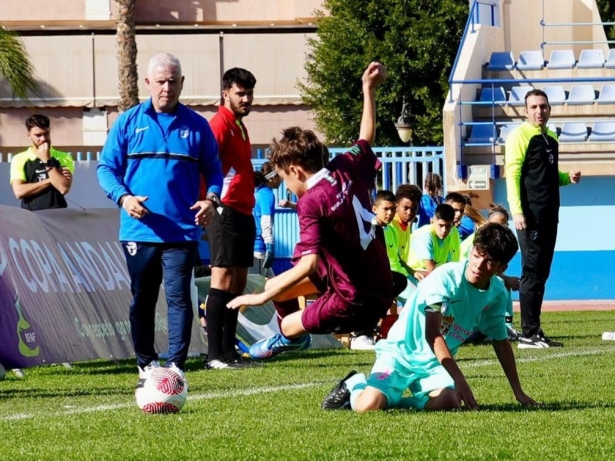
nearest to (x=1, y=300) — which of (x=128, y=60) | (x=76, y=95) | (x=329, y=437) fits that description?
(x=329, y=437)

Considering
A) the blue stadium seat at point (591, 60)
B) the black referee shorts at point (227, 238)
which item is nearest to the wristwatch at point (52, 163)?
the black referee shorts at point (227, 238)

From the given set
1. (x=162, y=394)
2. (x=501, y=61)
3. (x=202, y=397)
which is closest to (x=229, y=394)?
(x=202, y=397)

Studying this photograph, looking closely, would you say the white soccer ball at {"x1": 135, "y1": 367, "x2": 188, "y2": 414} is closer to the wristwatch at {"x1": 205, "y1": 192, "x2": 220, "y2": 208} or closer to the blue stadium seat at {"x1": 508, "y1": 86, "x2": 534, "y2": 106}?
the wristwatch at {"x1": 205, "y1": 192, "x2": 220, "y2": 208}

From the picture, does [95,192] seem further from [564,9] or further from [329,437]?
[564,9]

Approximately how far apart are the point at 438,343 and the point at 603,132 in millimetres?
18312

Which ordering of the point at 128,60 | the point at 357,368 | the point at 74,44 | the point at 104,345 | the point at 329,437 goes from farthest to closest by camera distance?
the point at 74,44 < the point at 128,60 < the point at 104,345 < the point at 357,368 < the point at 329,437

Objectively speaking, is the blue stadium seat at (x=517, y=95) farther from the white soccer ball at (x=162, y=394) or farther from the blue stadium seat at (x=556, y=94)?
the white soccer ball at (x=162, y=394)

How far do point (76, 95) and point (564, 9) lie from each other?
1438 cm

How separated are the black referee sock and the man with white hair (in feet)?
6.44

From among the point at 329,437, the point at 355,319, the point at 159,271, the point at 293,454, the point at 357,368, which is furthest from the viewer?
the point at 357,368

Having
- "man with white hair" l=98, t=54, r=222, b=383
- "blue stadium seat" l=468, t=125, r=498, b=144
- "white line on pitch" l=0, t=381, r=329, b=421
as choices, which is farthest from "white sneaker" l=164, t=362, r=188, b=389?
"blue stadium seat" l=468, t=125, r=498, b=144

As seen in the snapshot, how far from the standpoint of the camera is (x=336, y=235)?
7043 mm

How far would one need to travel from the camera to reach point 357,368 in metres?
10.3

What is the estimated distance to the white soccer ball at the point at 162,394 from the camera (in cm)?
729
